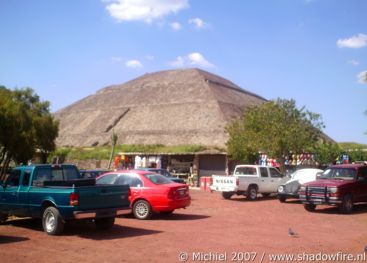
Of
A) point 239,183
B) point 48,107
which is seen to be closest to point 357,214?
point 239,183

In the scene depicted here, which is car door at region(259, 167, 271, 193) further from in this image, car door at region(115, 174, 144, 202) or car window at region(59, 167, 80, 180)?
car window at region(59, 167, 80, 180)

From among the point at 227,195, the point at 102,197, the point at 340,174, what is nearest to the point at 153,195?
the point at 102,197

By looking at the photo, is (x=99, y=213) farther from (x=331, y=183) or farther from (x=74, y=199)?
(x=331, y=183)

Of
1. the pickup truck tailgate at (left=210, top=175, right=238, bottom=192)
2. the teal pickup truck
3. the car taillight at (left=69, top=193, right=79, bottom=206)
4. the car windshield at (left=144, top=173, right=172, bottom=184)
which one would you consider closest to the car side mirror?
the pickup truck tailgate at (left=210, top=175, right=238, bottom=192)

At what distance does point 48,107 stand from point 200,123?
142 ft

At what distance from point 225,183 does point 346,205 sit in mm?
6869

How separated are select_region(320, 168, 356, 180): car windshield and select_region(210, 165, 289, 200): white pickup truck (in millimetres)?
4864

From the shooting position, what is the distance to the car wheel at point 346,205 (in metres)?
17.1

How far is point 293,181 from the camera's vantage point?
2122 cm

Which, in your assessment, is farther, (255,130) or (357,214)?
(255,130)

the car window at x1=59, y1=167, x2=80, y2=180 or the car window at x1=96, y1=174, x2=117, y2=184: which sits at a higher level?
the car window at x1=59, y1=167, x2=80, y2=180

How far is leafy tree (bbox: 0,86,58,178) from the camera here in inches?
1030

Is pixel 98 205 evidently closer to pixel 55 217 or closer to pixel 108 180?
pixel 55 217

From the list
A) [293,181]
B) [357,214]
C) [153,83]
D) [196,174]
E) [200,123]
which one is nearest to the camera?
[357,214]
